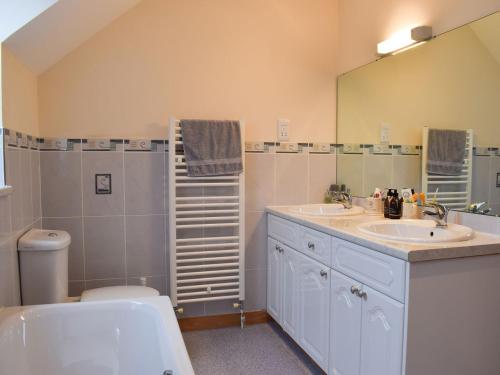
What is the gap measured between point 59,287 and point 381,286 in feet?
5.30

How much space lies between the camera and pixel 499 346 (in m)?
1.50

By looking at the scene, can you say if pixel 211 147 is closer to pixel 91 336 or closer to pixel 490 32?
pixel 91 336

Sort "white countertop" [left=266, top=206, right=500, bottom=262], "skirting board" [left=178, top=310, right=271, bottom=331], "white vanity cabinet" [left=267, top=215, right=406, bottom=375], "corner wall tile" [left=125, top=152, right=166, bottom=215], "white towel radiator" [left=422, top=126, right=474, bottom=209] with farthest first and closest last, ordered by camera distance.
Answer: "skirting board" [left=178, top=310, right=271, bottom=331], "corner wall tile" [left=125, top=152, right=166, bottom=215], "white towel radiator" [left=422, top=126, right=474, bottom=209], "white vanity cabinet" [left=267, top=215, right=406, bottom=375], "white countertop" [left=266, top=206, right=500, bottom=262]

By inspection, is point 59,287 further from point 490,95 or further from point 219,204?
point 490,95

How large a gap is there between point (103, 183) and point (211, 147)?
74 cm

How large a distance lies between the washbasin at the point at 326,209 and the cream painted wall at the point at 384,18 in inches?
39.9

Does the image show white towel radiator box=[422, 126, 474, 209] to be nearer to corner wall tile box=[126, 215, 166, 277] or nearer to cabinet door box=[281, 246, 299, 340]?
cabinet door box=[281, 246, 299, 340]

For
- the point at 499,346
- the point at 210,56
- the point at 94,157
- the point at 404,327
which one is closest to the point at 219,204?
the point at 94,157

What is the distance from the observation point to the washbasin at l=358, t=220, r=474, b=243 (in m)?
1.60

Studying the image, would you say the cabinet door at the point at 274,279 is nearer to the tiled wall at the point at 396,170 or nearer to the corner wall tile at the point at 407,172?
the tiled wall at the point at 396,170

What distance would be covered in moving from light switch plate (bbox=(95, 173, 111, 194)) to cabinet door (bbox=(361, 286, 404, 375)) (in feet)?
5.64

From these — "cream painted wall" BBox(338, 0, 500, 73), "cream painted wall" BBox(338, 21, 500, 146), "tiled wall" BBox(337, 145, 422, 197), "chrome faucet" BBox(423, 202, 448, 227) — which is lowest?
"chrome faucet" BBox(423, 202, 448, 227)

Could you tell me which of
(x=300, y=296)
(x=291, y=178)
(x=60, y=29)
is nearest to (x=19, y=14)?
(x=60, y=29)

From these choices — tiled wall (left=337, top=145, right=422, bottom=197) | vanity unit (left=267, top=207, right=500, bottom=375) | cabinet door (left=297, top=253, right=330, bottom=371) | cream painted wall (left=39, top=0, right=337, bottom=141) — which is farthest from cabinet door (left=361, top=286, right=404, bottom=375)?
cream painted wall (left=39, top=0, right=337, bottom=141)
